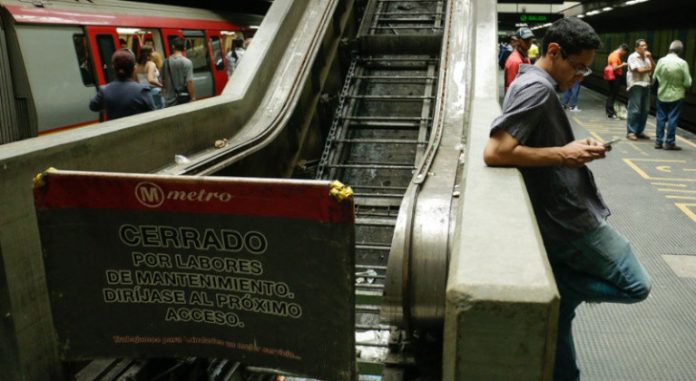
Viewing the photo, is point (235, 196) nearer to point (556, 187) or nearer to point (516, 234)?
point (516, 234)

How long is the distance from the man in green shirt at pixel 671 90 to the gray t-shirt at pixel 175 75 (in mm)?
7048

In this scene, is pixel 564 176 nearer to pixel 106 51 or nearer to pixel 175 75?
pixel 175 75

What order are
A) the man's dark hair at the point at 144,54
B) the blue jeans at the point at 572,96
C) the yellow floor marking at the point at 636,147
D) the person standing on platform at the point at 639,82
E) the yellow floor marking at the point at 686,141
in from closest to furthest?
the man's dark hair at the point at 144,54 → the yellow floor marking at the point at 636,147 → the person standing on platform at the point at 639,82 → the yellow floor marking at the point at 686,141 → the blue jeans at the point at 572,96

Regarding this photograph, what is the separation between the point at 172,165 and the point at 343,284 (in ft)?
8.49

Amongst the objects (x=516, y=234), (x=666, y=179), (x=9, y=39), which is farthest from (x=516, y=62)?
(x=9, y=39)

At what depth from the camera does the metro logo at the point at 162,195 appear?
72.4 inches

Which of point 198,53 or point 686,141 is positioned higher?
point 198,53

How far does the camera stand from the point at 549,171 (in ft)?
7.54

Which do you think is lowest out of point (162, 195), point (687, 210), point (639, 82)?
point (687, 210)

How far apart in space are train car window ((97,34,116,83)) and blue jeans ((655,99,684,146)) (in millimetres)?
8454

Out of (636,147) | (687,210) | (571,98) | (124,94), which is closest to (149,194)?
(124,94)

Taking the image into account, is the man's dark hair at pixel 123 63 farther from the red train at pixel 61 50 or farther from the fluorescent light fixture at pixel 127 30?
the fluorescent light fixture at pixel 127 30

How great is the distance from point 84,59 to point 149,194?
696 centimetres

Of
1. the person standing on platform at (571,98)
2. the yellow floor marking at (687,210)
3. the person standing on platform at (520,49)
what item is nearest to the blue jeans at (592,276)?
the yellow floor marking at (687,210)
